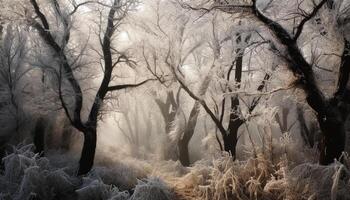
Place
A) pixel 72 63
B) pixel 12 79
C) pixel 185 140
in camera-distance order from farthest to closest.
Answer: pixel 185 140 < pixel 12 79 < pixel 72 63

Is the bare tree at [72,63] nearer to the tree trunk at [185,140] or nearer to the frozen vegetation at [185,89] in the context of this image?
the frozen vegetation at [185,89]

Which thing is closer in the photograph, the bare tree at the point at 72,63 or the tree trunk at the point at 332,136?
the tree trunk at the point at 332,136

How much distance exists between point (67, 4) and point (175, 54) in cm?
446

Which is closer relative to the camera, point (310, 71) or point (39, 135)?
point (310, 71)

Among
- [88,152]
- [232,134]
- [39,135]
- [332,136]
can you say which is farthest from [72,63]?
[332,136]

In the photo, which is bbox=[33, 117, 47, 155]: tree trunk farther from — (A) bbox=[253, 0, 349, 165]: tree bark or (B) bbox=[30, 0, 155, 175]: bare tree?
(A) bbox=[253, 0, 349, 165]: tree bark

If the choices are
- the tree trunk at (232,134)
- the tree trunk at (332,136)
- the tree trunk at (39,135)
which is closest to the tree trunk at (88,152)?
the tree trunk at (39,135)

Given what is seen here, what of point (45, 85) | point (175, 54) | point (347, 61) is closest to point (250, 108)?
point (175, 54)

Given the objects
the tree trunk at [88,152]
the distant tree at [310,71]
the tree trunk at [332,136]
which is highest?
the distant tree at [310,71]

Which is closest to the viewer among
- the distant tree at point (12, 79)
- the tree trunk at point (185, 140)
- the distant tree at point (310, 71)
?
the distant tree at point (310, 71)

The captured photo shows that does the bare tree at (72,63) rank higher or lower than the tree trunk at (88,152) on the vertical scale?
higher

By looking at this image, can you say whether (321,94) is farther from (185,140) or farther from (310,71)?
(185,140)

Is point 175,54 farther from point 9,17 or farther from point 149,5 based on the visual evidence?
point 9,17

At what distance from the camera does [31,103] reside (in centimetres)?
1596
